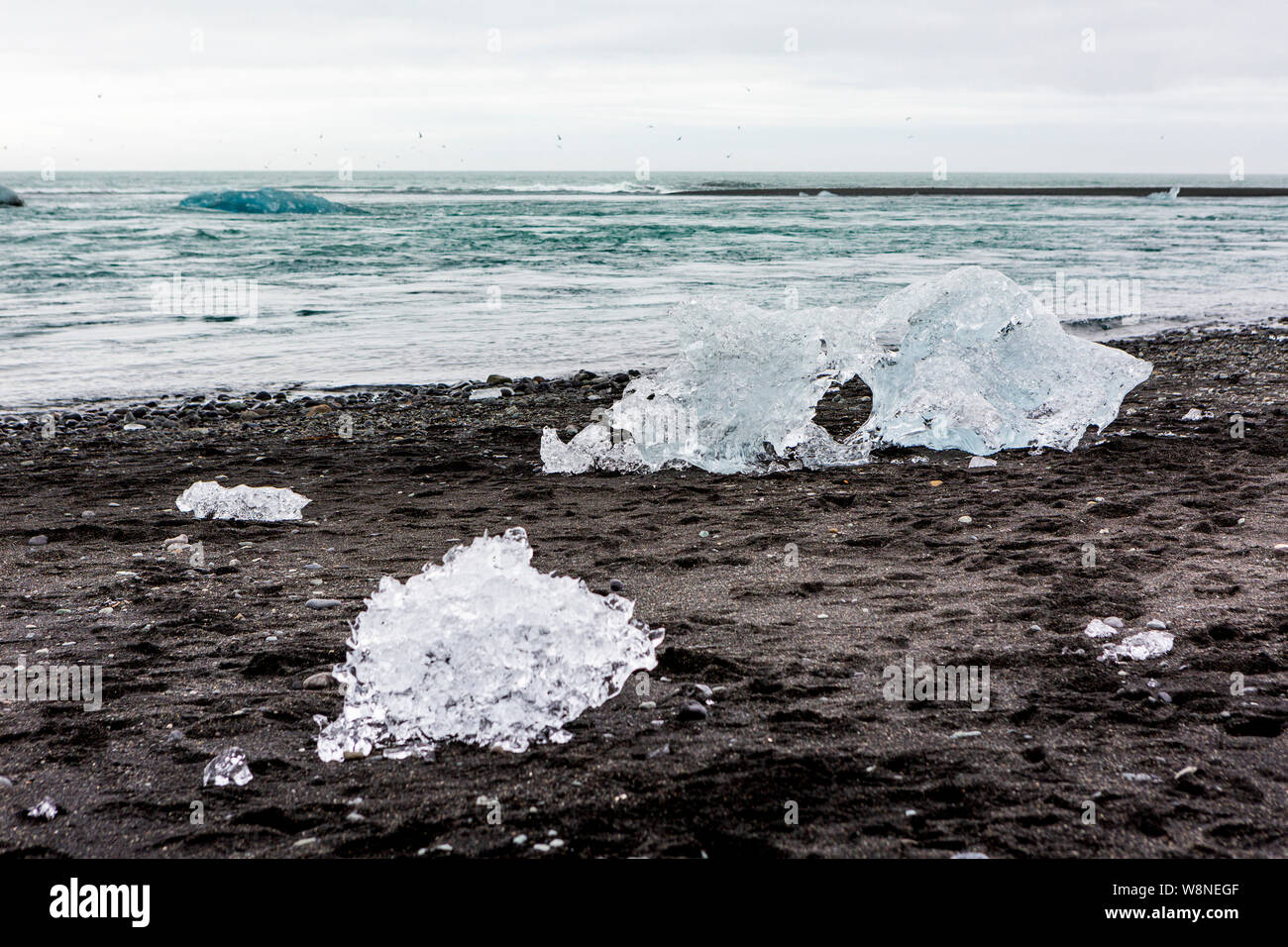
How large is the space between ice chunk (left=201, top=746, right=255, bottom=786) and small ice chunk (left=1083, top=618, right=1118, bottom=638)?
314 cm

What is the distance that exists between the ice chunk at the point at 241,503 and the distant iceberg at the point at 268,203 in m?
49.6

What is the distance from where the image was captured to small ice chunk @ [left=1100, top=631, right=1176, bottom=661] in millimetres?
3746

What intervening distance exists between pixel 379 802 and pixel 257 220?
46.5 metres

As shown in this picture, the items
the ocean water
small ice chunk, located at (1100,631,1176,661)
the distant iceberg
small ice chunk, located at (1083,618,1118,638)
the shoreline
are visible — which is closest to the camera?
small ice chunk, located at (1100,631,1176,661)

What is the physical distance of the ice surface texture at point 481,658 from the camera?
3.28 meters

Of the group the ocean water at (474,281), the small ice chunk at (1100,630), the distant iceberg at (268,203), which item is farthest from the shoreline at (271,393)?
the distant iceberg at (268,203)

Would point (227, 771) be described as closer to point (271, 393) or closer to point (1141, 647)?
point (1141, 647)

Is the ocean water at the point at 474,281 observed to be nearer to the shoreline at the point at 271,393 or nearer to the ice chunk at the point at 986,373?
the shoreline at the point at 271,393

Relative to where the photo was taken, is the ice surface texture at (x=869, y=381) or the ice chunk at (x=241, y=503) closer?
the ice chunk at (x=241, y=503)

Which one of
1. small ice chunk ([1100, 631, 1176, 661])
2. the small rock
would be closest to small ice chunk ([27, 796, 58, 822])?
the small rock

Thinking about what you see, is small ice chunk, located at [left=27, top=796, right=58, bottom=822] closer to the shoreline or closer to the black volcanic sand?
the black volcanic sand

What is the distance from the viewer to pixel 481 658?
338cm
